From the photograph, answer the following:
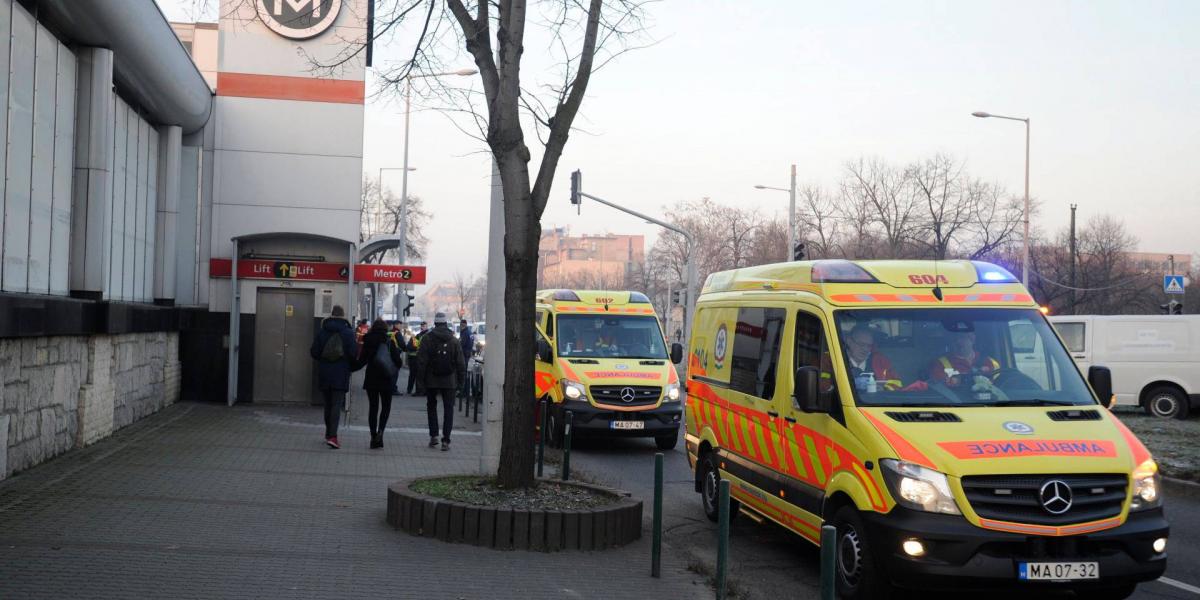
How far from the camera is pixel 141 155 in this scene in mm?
17688

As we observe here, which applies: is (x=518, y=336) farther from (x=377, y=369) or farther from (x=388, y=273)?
(x=388, y=273)

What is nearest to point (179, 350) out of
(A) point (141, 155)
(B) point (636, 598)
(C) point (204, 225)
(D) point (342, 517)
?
(C) point (204, 225)

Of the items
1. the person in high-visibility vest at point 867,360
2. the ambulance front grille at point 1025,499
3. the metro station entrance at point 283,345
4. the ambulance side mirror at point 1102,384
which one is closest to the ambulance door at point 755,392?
the person in high-visibility vest at point 867,360

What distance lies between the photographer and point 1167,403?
22.0 metres

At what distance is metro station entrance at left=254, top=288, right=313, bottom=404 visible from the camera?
824 inches

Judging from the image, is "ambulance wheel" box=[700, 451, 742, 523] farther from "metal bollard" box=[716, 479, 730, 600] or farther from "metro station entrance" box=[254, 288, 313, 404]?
"metro station entrance" box=[254, 288, 313, 404]

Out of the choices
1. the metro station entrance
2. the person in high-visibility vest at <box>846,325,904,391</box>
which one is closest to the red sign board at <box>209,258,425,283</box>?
the metro station entrance

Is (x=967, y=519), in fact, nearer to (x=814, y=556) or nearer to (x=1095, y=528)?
(x=1095, y=528)

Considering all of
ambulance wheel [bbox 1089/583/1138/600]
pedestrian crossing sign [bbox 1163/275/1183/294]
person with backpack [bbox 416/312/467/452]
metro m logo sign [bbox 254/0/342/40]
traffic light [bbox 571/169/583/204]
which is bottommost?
ambulance wheel [bbox 1089/583/1138/600]

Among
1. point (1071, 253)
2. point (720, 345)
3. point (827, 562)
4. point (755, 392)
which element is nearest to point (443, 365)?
point (720, 345)

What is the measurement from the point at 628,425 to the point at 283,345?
8340 mm

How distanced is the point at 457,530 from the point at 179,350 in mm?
13414

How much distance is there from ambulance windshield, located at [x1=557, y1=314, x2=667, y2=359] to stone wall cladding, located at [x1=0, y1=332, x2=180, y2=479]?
6.10 m

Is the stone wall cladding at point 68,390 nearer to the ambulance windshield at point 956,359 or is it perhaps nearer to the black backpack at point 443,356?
the black backpack at point 443,356
